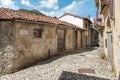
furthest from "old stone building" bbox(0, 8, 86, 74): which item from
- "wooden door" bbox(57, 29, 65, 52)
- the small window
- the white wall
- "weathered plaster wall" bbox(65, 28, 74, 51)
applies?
the white wall

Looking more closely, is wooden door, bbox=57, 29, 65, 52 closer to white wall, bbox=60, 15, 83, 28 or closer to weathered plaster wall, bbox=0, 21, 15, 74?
weathered plaster wall, bbox=0, 21, 15, 74

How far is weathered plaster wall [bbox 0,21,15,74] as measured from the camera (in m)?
8.05

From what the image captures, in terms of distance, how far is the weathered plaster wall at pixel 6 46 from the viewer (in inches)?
317

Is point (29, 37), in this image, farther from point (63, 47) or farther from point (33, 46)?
point (63, 47)

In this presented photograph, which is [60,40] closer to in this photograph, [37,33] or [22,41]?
[37,33]

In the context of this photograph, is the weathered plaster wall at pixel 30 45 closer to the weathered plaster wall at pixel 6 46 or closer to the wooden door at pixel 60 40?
the weathered plaster wall at pixel 6 46

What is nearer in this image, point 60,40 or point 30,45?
point 30,45

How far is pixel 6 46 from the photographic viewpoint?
8180 mm

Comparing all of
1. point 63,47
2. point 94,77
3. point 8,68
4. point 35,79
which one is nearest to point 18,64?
point 8,68

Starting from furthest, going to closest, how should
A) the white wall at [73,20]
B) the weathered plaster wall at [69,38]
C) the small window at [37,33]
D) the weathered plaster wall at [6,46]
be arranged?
1. the white wall at [73,20]
2. the weathered plaster wall at [69,38]
3. the small window at [37,33]
4. the weathered plaster wall at [6,46]

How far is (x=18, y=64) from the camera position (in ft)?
27.9

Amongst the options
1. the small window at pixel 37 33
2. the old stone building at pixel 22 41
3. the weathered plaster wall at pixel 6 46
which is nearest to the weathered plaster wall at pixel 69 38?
the old stone building at pixel 22 41

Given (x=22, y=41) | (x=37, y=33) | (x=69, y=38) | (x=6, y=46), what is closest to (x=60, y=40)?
(x=69, y=38)

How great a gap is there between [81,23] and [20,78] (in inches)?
788
